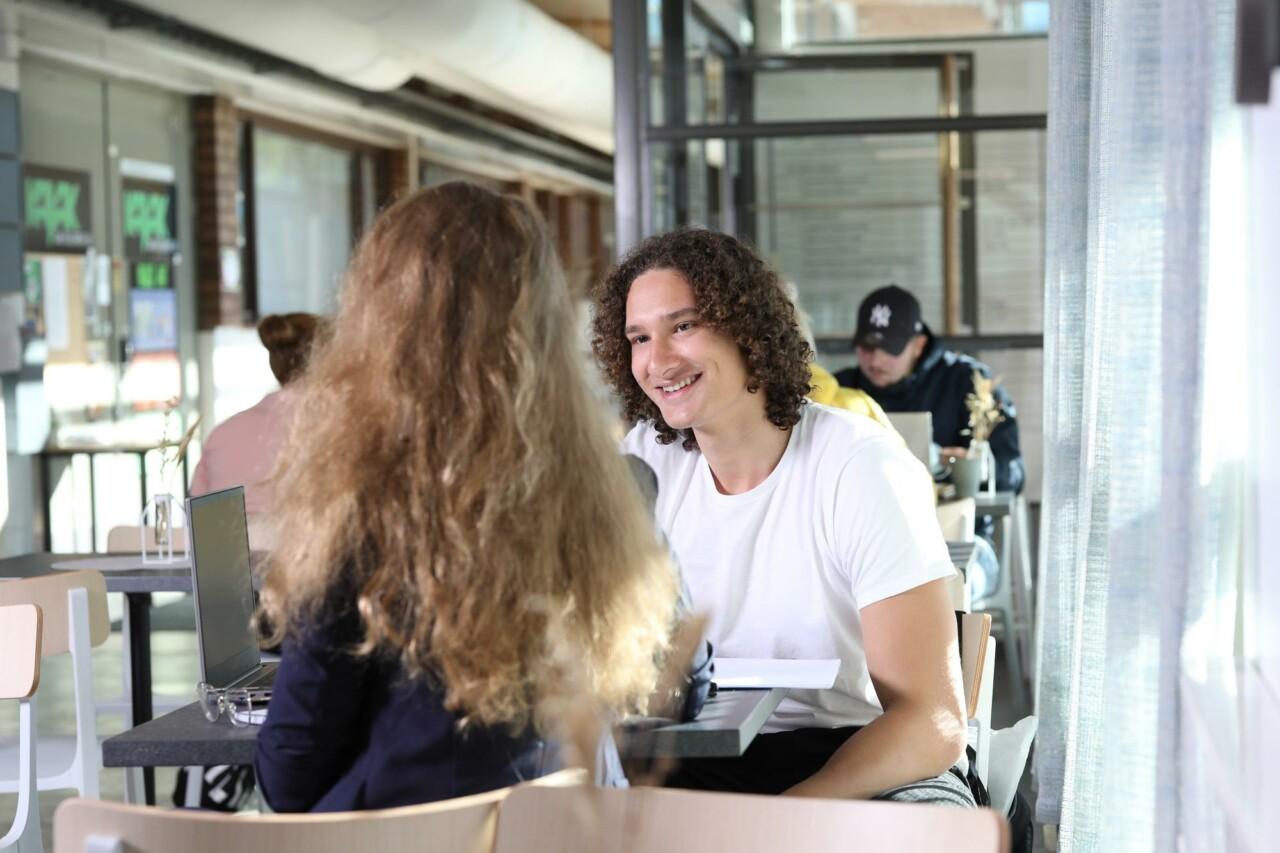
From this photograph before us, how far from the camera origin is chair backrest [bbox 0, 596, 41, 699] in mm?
2979

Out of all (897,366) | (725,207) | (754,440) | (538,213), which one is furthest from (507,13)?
(538,213)

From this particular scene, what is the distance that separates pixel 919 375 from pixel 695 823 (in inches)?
169

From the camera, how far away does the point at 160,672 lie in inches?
265

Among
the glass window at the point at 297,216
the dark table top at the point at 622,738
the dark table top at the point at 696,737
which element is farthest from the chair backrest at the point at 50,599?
the glass window at the point at 297,216

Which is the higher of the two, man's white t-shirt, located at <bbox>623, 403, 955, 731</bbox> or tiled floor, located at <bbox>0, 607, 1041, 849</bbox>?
man's white t-shirt, located at <bbox>623, 403, 955, 731</bbox>

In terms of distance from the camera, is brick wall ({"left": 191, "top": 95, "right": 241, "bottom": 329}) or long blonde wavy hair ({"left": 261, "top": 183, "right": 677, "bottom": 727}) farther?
brick wall ({"left": 191, "top": 95, "right": 241, "bottom": 329})

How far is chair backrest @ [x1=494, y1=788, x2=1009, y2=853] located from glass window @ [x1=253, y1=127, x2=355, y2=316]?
375 inches

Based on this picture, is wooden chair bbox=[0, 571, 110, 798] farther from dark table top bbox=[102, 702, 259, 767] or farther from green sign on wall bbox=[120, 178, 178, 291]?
green sign on wall bbox=[120, 178, 178, 291]

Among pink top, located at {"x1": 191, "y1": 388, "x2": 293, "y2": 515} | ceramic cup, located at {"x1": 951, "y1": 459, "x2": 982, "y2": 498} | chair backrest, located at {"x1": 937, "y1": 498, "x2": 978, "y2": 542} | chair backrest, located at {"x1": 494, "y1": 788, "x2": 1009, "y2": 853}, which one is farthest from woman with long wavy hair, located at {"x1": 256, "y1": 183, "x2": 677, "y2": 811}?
ceramic cup, located at {"x1": 951, "y1": 459, "x2": 982, "y2": 498}

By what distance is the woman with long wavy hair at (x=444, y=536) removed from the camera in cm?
156

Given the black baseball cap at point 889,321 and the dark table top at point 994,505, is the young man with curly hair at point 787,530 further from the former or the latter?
the black baseball cap at point 889,321

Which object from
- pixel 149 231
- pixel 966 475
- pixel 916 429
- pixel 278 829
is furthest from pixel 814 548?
pixel 149 231

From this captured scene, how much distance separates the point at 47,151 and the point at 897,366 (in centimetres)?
494

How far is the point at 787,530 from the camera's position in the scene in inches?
91.4
